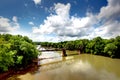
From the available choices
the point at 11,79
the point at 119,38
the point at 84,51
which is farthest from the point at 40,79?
the point at 84,51

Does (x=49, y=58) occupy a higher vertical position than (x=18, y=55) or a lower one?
lower

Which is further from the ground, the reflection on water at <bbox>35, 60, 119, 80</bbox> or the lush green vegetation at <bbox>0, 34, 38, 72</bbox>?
the lush green vegetation at <bbox>0, 34, 38, 72</bbox>

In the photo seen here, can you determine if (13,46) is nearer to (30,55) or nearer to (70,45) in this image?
(30,55)

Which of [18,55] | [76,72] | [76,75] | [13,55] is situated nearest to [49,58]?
[18,55]

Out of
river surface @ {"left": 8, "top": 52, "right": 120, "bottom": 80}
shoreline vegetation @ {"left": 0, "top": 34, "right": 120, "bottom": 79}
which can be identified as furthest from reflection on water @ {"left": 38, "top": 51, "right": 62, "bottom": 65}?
shoreline vegetation @ {"left": 0, "top": 34, "right": 120, "bottom": 79}

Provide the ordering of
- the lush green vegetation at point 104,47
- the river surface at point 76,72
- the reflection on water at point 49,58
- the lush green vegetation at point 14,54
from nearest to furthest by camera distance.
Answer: the lush green vegetation at point 14,54 → the river surface at point 76,72 → the reflection on water at point 49,58 → the lush green vegetation at point 104,47

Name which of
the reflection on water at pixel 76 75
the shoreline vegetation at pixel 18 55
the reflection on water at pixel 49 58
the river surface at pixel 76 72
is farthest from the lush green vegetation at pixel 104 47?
the reflection on water at pixel 76 75

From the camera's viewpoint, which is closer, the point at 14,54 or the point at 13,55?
the point at 13,55

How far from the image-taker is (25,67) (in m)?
28.9

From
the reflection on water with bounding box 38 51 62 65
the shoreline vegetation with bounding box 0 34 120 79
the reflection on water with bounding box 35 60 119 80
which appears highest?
the shoreline vegetation with bounding box 0 34 120 79

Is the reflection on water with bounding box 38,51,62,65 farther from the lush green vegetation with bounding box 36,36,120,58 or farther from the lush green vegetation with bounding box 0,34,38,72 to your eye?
the lush green vegetation with bounding box 36,36,120,58

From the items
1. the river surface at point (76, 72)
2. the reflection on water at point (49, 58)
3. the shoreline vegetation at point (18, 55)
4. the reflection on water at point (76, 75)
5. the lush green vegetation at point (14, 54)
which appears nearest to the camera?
the lush green vegetation at point (14, 54)

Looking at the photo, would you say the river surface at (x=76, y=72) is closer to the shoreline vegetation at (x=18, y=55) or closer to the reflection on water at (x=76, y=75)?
the reflection on water at (x=76, y=75)

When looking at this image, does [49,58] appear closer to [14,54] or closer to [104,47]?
[104,47]
